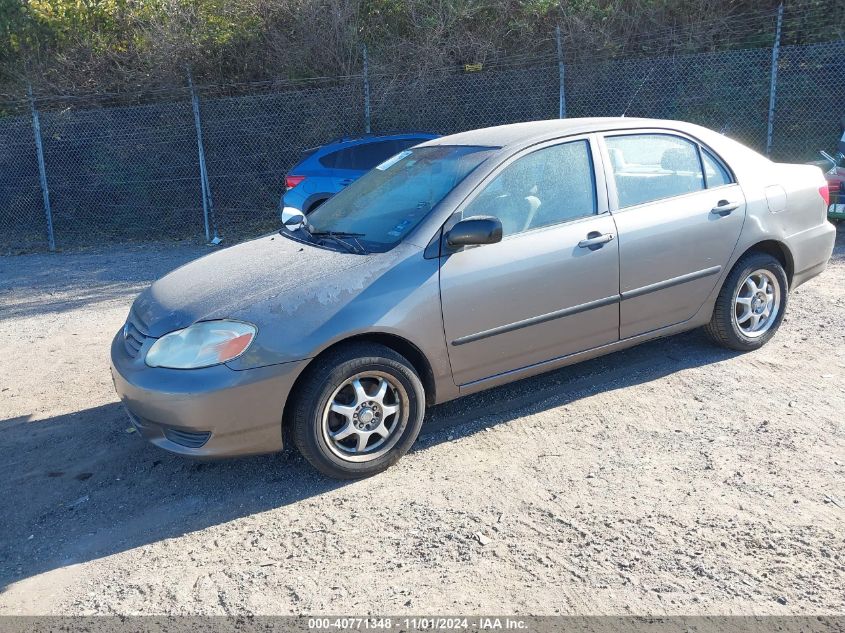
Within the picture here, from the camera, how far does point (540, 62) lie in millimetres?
13625

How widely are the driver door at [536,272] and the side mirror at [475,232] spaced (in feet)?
0.36

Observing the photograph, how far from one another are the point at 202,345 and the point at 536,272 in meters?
1.93

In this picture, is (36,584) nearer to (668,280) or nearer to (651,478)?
(651,478)

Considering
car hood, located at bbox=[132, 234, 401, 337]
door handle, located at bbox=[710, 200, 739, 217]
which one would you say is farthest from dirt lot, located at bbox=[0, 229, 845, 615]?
door handle, located at bbox=[710, 200, 739, 217]

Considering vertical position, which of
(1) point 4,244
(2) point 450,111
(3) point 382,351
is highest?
(2) point 450,111

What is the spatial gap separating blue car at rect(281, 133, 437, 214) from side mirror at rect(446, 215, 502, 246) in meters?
6.08

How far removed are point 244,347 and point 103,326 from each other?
13.5ft

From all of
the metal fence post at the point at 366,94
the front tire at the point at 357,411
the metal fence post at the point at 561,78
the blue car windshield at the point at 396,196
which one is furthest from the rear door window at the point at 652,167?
the metal fence post at the point at 366,94

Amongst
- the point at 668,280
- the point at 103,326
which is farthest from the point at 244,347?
the point at 103,326

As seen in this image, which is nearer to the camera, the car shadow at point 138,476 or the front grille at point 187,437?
the car shadow at point 138,476

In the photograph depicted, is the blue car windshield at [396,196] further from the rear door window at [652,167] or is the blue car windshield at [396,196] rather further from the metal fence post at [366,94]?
the metal fence post at [366,94]

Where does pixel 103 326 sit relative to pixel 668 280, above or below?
below

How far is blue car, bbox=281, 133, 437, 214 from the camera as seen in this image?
10.2m

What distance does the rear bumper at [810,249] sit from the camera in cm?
564
